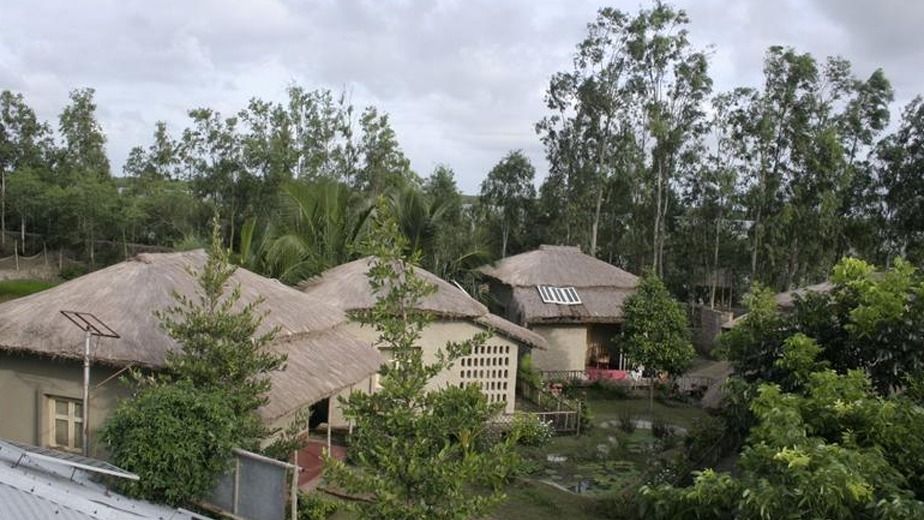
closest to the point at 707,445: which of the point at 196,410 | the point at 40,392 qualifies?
the point at 196,410

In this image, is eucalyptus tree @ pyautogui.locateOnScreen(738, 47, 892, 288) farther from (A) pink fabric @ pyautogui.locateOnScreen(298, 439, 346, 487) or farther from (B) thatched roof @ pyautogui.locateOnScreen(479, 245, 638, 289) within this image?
(A) pink fabric @ pyautogui.locateOnScreen(298, 439, 346, 487)

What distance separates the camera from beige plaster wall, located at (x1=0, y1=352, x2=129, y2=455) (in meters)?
10.4

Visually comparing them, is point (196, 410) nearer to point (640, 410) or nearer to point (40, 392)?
point (40, 392)

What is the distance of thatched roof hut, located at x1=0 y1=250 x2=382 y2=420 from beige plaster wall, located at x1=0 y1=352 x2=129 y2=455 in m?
0.43

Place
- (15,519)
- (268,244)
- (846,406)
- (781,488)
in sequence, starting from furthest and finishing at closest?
1. (268,244)
2. (15,519)
3. (846,406)
4. (781,488)

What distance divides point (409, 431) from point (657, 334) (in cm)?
1522

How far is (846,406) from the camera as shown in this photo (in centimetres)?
614

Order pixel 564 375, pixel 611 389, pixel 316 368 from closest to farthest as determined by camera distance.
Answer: pixel 316 368 → pixel 611 389 → pixel 564 375

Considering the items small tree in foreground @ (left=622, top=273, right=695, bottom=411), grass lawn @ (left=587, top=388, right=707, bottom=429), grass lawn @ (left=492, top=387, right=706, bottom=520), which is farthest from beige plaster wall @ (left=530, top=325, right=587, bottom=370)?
small tree in foreground @ (left=622, top=273, right=695, bottom=411)

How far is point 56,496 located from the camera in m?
7.31

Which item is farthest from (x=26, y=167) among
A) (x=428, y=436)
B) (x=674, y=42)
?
(x=428, y=436)

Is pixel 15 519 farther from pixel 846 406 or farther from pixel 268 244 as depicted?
pixel 268 244

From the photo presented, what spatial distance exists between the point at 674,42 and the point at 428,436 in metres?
26.0

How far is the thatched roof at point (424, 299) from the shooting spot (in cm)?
1677
